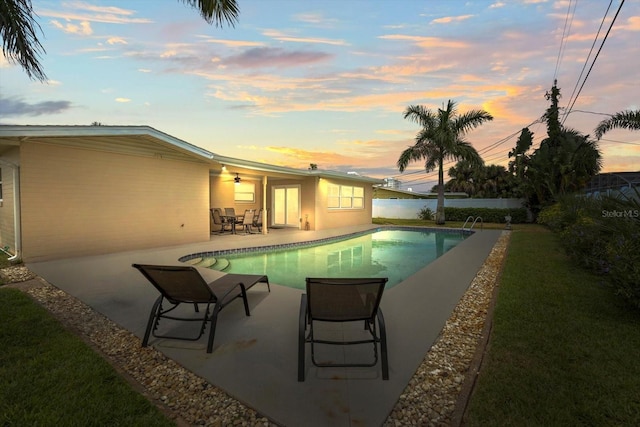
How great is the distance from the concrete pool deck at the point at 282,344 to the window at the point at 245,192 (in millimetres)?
9044

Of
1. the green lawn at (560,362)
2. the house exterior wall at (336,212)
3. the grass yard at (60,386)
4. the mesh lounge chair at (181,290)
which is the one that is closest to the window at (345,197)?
the house exterior wall at (336,212)

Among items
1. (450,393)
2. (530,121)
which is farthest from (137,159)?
(530,121)

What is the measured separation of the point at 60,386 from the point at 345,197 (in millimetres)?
16221

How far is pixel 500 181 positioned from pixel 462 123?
16.6 metres

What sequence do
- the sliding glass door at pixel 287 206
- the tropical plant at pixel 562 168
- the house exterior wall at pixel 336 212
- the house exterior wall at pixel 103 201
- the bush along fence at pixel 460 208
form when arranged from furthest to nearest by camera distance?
the bush along fence at pixel 460 208, the tropical plant at pixel 562 168, the sliding glass door at pixel 287 206, the house exterior wall at pixel 336 212, the house exterior wall at pixel 103 201

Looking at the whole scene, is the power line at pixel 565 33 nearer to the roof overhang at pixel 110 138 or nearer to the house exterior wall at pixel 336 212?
the house exterior wall at pixel 336 212

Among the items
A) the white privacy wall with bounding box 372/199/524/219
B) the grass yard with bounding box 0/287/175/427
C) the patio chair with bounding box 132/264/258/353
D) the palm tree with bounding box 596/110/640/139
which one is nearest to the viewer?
the grass yard with bounding box 0/287/175/427

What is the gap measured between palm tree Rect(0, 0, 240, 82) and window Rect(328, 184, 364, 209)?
465 inches

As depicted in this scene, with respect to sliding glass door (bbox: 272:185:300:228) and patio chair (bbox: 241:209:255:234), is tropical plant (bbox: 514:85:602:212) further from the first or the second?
patio chair (bbox: 241:209:255:234)

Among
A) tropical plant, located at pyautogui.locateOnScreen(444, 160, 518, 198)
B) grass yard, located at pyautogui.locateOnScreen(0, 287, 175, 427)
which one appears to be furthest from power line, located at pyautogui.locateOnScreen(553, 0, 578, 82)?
tropical plant, located at pyautogui.locateOnScreen(444, 160, 518, 198)

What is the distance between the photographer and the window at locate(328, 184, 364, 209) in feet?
56.0

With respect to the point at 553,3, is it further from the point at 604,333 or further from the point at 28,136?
the point at 28,136

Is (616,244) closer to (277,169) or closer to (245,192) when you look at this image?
(277,169)

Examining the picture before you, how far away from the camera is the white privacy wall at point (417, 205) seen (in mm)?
23000
